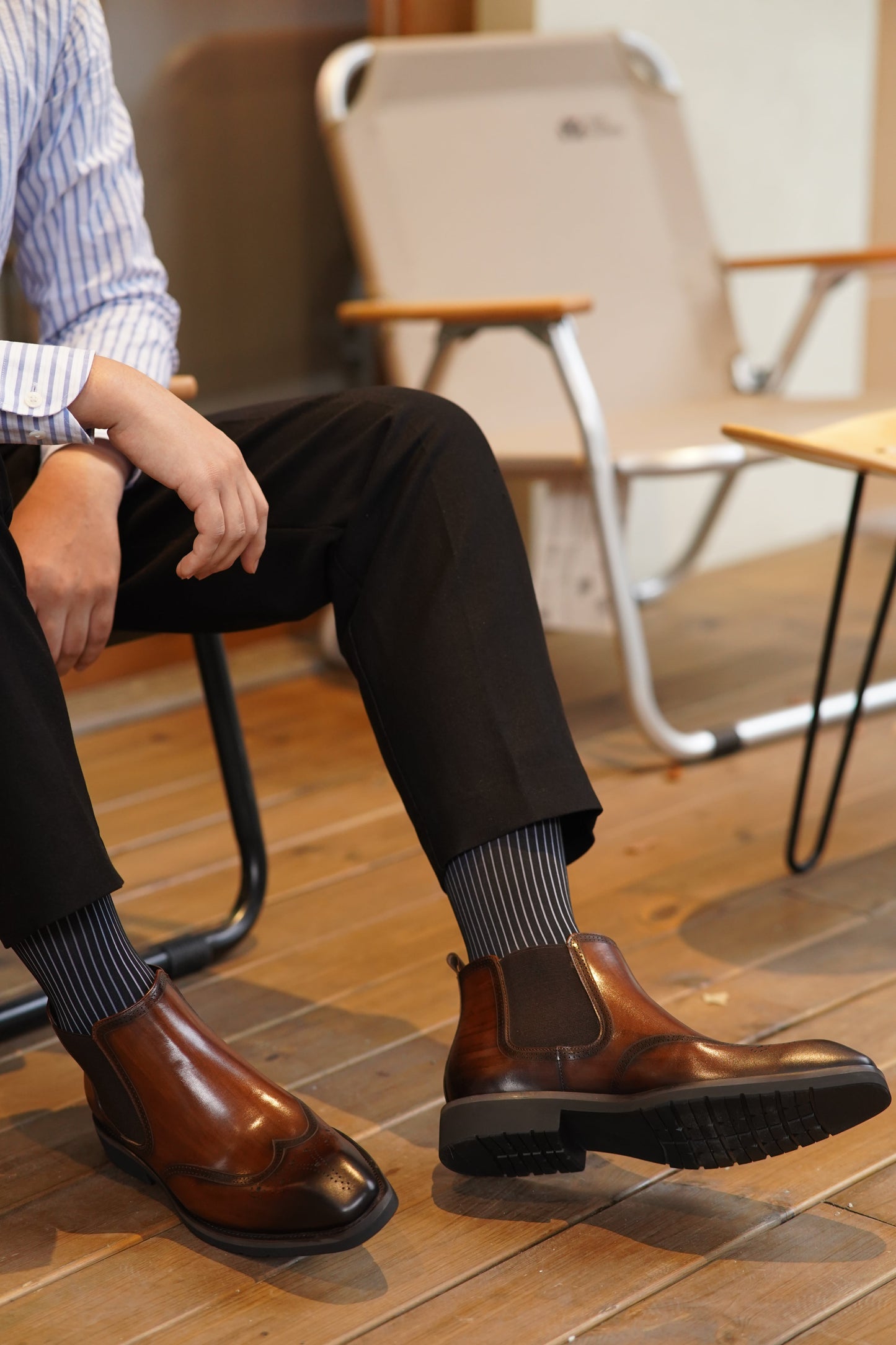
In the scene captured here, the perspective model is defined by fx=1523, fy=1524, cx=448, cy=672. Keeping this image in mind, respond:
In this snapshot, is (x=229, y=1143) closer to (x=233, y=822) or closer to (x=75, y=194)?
(x=233, y=822)

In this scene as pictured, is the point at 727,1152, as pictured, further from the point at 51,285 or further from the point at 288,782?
the point at 288,782

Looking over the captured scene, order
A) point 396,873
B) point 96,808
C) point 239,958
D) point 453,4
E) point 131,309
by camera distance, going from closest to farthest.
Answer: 1. point 131,309
2. point 239,958
3. point 396,873
4. point 96,808
5. point 453,4

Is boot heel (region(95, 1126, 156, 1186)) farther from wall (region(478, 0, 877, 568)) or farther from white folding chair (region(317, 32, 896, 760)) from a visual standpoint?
wall (region(478, 0, 877, 568))

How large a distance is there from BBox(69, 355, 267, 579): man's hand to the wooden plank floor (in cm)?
42

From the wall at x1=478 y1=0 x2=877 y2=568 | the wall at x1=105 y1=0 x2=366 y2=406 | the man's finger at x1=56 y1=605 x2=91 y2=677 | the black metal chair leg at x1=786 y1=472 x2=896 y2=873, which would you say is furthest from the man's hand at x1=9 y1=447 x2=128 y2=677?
the wall at x1=478 y1=0 x2=877 y2=568

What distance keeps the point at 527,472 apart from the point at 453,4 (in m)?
1.00

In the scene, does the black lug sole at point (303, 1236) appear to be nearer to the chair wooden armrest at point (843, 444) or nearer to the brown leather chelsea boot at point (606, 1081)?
the brown leather chelsea boot at point (606, 1081)

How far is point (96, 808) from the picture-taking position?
177cm

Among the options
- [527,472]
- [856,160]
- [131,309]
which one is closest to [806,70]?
[856,160]

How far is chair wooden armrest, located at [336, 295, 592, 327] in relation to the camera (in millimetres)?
1679

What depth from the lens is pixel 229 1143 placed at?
882mm

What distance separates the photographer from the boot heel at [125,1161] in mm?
976

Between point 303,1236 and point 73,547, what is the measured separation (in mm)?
447

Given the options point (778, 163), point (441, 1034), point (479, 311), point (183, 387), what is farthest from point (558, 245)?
point (441, 1034)
